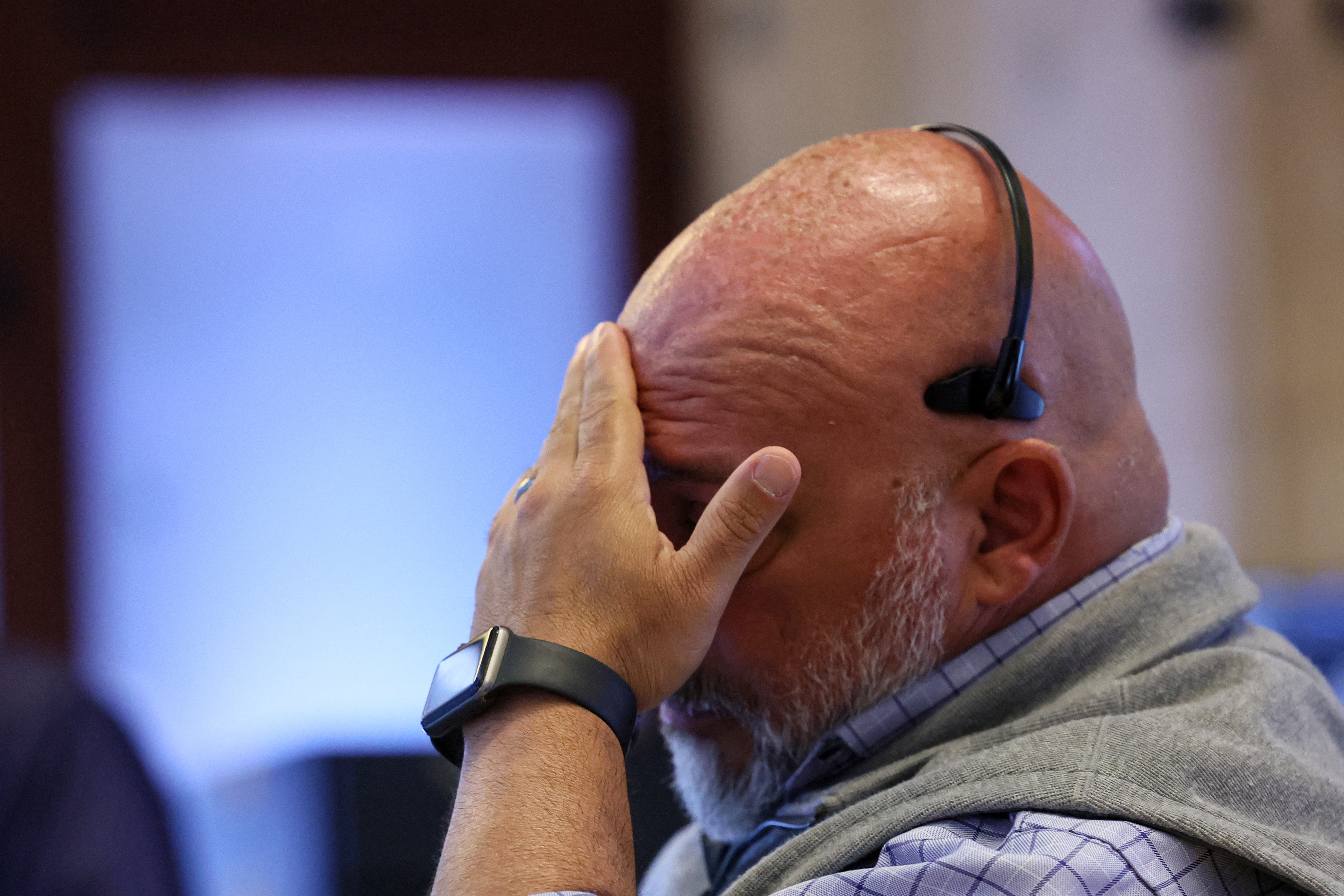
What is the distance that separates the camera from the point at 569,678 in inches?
36.0

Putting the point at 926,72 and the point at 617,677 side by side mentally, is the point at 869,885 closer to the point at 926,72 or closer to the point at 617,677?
the point at 617,677

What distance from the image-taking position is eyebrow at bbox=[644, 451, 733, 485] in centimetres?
100

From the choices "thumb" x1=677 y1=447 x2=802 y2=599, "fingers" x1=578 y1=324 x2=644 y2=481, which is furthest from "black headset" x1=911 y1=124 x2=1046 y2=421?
"fingers" x1=578 y1=324 x2=644 y2=481

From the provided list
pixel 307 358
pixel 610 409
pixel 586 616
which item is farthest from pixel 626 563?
pixel 307 358

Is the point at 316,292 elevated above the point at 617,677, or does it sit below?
below

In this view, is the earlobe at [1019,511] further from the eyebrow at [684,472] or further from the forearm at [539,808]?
the forearm at [539,808]

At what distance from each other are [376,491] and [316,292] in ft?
1.63

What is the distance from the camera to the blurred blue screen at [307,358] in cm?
287

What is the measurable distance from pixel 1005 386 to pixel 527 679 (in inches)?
17.4

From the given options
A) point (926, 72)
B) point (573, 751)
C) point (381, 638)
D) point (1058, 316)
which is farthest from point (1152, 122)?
point (573, 751)

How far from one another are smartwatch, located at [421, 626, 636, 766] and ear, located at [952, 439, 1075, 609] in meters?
0.31

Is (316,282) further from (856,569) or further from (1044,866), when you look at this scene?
(1044,866)

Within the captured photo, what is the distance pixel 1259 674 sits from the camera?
935mm

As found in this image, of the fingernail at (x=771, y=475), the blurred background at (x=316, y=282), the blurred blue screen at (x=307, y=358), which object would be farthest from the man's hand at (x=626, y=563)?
the blurred blue screen at (x=307, y=358)
